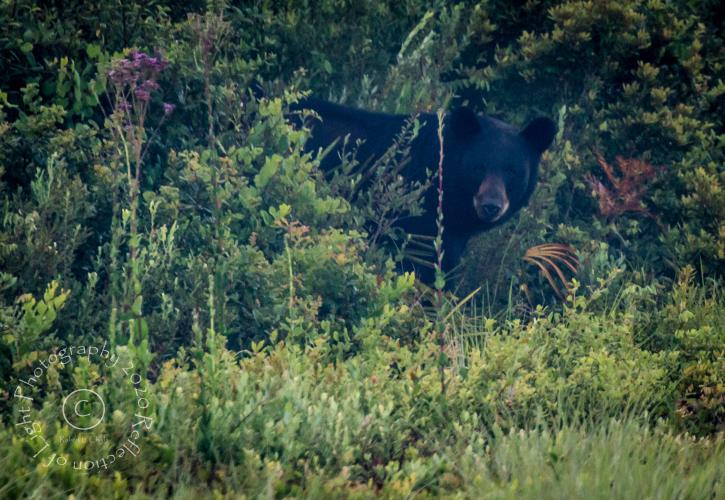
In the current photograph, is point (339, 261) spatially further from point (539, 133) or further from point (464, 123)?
point (539, 133)

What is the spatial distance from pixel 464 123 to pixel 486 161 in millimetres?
358

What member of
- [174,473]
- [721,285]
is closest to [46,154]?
[174,473]

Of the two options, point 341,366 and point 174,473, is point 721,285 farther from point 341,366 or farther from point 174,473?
point 174,473

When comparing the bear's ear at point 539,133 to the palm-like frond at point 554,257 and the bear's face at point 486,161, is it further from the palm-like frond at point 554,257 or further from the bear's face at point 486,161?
the palm-like frond at point 554,257

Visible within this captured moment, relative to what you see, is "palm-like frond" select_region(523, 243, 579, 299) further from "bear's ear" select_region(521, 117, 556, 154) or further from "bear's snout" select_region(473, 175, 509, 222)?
"bear's ear" select_region(521, 117, 556, 154)

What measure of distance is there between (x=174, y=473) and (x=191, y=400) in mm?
461

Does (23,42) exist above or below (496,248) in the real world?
above

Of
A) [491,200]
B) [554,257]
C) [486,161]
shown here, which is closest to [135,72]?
[491,200]

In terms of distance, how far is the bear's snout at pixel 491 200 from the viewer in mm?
6969

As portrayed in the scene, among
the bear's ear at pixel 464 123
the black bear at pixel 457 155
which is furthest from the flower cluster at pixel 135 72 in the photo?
the bear's ear at pixel 464 123

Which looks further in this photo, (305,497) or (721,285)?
(721,285)

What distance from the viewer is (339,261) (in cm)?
500

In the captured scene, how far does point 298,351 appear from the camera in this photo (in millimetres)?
4168

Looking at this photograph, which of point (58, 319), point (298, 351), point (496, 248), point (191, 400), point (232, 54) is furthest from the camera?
point (496, 248)
